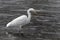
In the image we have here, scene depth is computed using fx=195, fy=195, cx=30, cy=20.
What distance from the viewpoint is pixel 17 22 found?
24.7 ft

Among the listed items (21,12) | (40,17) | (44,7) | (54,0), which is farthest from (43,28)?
(54,0)

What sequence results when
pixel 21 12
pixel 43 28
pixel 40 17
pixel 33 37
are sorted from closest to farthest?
pixel 33 37, pixel 43 28, pixel 40 17, pixel 21 12

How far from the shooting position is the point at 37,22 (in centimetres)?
910

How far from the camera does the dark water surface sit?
24.7 feet

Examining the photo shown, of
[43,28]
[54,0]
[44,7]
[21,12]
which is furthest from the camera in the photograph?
[54,0]

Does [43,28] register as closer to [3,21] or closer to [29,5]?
[3,21]

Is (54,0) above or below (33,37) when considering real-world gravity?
above

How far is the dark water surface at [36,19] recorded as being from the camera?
7.52 m

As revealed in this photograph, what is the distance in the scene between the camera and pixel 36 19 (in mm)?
9531

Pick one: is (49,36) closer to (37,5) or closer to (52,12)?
(52,12)

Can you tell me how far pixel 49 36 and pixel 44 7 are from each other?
433 centimetres

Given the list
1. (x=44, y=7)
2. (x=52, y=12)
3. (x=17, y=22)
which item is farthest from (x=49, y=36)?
(x=44, y=7)

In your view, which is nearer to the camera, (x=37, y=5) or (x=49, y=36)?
(x=49, y=36)

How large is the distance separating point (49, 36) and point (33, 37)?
0.62m
